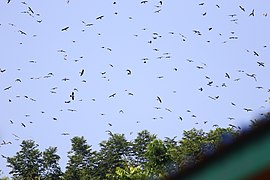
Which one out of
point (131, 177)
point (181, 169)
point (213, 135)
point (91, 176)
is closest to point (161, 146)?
point (131, 177)

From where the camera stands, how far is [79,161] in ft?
281

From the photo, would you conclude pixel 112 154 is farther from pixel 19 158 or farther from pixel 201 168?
pixel 201 168

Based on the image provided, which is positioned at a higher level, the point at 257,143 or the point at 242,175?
the point at 257,143

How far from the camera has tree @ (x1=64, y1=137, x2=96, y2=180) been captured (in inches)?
3332

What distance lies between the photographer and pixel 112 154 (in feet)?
281

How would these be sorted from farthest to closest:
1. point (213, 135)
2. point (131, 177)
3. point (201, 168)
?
1. point (213, 135)
2. point (131, 177)
3. point (201, 168)

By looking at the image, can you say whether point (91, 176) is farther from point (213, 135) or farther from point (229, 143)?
point (229, 143)

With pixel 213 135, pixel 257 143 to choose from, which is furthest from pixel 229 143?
pixel 213 135

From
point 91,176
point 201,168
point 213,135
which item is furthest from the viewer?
point 91,176

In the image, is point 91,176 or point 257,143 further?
point 91,176

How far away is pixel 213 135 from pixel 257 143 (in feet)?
251

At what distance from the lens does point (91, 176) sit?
275 ft

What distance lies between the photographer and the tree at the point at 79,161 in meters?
84.6

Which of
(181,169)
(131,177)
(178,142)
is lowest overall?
(178,142)
